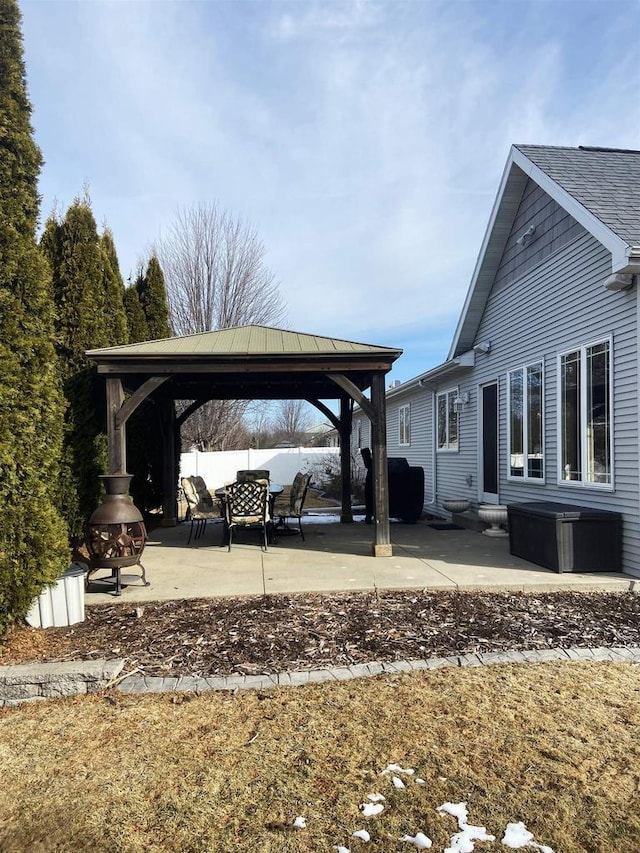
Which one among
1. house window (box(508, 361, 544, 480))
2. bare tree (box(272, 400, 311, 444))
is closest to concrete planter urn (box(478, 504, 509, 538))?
house window (box(508, 361, 544, 480))

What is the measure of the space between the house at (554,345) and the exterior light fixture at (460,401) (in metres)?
0.02

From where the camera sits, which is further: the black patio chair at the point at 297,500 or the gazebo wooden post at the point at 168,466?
the gazebo wooden post at the point at 168,466

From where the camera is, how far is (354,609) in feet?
15.5

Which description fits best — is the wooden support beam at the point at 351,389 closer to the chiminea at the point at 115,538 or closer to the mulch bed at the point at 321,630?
the mulch bed at the point at 321,630

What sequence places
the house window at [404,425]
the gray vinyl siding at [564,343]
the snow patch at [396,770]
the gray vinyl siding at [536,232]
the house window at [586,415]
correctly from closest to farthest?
the snow patch at [396,770] < the gray vinyl siding at [564,343] < the house window at [586,415] < the gray vinyl siding at [536,232] < the house window at [404,425]

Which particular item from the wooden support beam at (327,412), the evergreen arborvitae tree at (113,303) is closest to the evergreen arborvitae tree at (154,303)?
the evergreen arborvitae tree at (113,303)

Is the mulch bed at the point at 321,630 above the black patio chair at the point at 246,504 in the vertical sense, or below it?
below

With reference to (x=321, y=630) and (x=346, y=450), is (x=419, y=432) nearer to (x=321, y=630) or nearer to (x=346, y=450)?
(x=346, y=450)

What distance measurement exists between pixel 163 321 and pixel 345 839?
10.4 meters

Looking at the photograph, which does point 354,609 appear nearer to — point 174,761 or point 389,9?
point 174,761

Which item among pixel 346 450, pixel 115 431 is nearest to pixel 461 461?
pixel 346 450

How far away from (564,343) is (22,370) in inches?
249

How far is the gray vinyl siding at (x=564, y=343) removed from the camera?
5.79m

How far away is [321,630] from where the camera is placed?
13.8 feet
